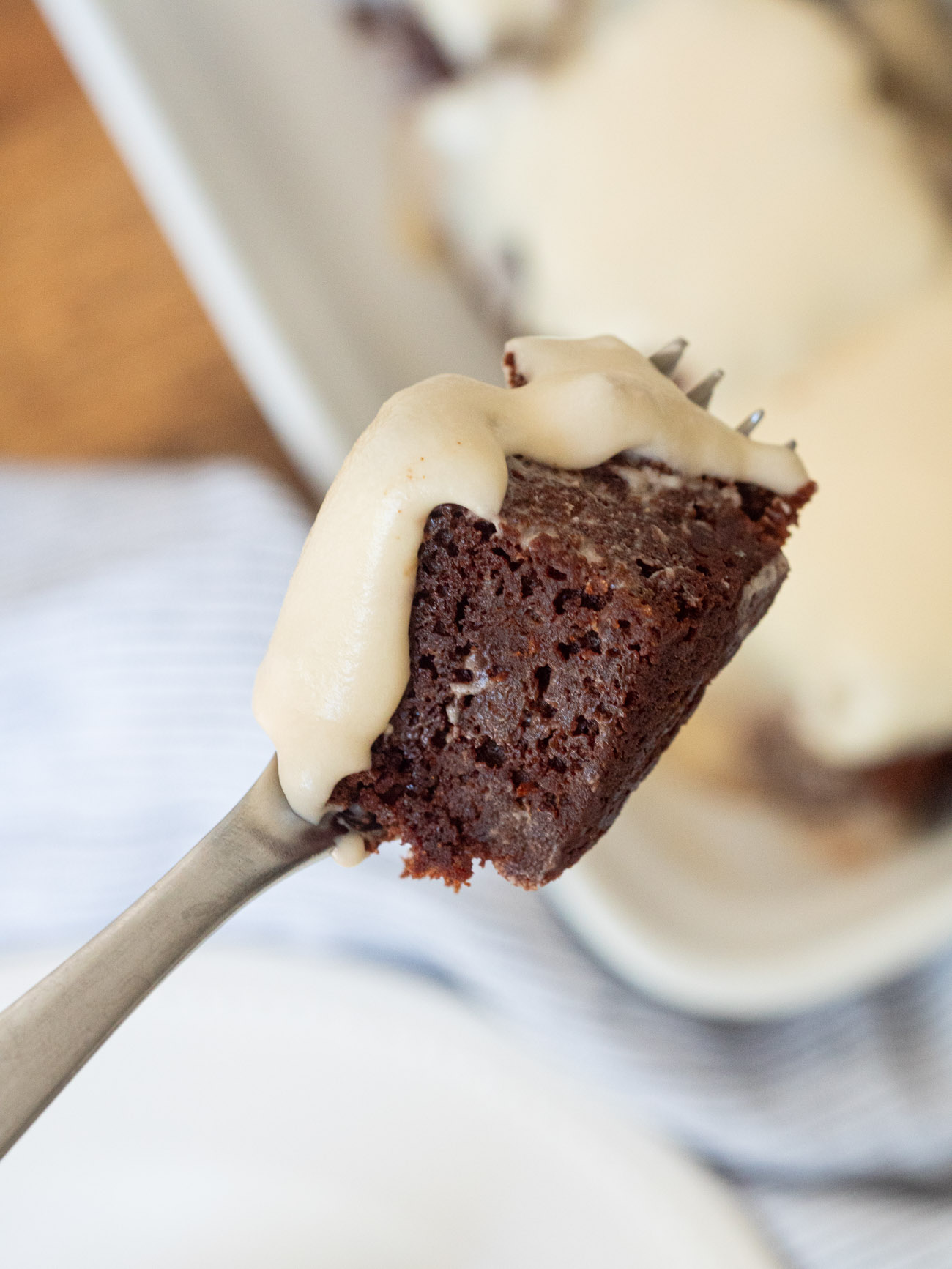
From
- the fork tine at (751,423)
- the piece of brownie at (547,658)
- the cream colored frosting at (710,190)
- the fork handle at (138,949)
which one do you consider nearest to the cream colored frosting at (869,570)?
the cream colored frosting at (710,190)

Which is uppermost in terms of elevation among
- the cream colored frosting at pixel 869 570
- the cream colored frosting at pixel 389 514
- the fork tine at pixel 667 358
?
the cream colored frosting at pixel 869 570

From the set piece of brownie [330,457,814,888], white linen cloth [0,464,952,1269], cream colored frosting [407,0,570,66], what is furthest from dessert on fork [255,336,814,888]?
cream colored frosting [407,0,570,66]

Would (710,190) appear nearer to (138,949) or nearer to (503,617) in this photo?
(503,617)

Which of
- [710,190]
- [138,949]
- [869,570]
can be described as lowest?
[138,949]

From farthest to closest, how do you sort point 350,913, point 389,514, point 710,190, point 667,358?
1. point 710,190
2. point 350,913
3. point 667,358
4. point 389,514

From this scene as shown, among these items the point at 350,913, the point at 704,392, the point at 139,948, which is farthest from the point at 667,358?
the point at 350,913

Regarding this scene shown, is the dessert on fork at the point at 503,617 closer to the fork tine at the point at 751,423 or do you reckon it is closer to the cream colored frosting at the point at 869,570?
the fork tine at the point at 751,423

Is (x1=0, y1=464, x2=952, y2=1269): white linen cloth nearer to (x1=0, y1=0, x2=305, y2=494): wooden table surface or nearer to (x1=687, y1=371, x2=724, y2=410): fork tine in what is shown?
(x1=0, y1=0, x2=305, y2=494): wooden table surface
